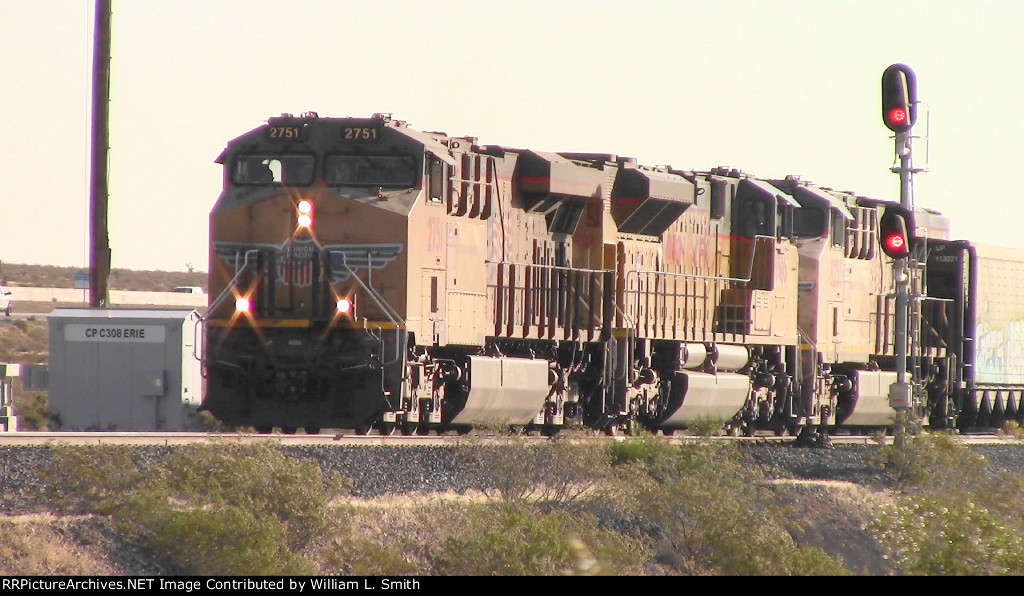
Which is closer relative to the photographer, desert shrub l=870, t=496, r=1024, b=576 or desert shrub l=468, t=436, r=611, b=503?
desert shrub l=870, t=496, r=1024, b=576

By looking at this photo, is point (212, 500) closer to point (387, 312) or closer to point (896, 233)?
point (387, 312)

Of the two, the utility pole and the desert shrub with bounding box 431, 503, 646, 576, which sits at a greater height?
the utility pole

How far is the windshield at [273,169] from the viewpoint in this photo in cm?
1855

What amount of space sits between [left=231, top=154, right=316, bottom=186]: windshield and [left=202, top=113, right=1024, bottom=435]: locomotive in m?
0.02

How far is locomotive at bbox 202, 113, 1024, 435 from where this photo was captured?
711 inches

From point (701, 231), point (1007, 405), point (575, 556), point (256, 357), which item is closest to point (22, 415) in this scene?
point (256, 357)

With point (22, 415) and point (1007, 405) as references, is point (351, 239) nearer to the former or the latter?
point (22, 415)

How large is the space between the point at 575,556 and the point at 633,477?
3.84m

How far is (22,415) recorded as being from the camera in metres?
27.7

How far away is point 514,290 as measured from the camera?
65.5 ft

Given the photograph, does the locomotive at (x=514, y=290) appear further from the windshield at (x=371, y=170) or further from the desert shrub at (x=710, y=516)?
the desert shrub at (x=710, y=516)

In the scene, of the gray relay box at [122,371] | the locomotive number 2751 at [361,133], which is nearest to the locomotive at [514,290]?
the locomotive number 2751 at [361,133]

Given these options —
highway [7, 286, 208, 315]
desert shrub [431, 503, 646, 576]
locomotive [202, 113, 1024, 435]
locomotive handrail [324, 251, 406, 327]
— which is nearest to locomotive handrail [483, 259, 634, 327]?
locomotive [202, 113, 1024, 435]

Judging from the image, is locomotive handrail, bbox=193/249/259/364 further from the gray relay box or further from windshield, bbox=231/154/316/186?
the gray relay box
